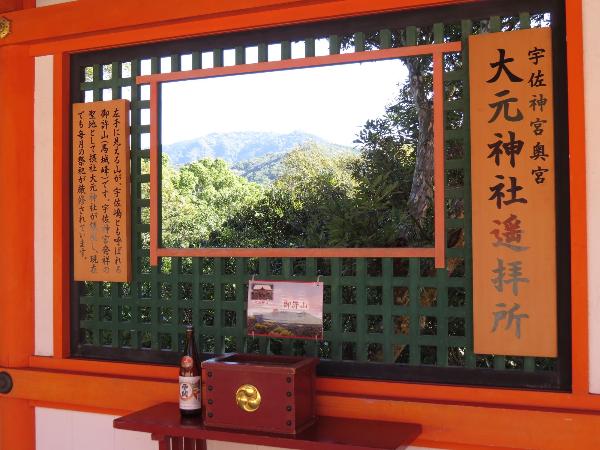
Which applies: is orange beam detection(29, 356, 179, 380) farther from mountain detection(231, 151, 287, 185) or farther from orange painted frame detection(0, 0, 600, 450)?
mountain detection(231, 151, 287, 185)

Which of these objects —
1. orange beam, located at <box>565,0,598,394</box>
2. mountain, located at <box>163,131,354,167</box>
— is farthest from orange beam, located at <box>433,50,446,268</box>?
mountain, located at <box>163,131,354,167</box>

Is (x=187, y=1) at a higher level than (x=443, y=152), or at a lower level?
higher

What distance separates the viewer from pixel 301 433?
2074 mm

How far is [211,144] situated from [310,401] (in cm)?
591

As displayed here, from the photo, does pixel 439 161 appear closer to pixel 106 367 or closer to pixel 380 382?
pixel 380 382

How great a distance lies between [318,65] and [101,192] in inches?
42.7

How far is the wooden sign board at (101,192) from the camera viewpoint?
2715mm

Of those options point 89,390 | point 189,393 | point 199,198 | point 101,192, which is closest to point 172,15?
point 101,192

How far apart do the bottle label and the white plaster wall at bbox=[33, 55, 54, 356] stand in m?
0.85

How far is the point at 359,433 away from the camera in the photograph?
6.79 ft

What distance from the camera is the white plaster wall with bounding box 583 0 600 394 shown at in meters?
2.03

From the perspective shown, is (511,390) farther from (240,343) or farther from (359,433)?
(240,343)

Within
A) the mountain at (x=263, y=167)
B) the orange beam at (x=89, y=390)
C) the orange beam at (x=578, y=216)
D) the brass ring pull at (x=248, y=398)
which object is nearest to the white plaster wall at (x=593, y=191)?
the orange beam at (x=578, y=216)

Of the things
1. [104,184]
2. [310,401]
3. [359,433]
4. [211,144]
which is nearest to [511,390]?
[359,433]
